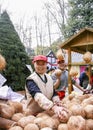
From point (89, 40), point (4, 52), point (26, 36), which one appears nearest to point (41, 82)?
point (89, 40)

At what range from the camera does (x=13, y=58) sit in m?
9.46

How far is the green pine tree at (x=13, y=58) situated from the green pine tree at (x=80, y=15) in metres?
7.30

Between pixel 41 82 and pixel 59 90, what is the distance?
269 centimetres

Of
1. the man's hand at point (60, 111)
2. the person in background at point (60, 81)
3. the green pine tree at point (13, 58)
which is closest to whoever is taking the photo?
the man's hand at point (60, 111)

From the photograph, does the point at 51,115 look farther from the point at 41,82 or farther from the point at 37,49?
the point at 37,49

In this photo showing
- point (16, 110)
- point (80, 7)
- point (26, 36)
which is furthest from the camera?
point (26, 36)

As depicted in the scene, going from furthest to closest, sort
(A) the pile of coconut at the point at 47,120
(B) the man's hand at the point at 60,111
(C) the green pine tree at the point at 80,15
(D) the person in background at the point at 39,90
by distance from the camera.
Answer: (C) the green pine tree at the point at 80,15
(D) the person in background at the point at 39,90
(B) the man's hand at the point at 60,111
(A) the pile of coconut at the point at 47,120

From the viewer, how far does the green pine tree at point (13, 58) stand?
29.7 feet

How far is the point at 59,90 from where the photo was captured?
5887 millimetres

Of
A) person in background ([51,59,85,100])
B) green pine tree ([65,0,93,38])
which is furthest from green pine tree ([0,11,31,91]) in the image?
green pine tree ([65,0,93,38])

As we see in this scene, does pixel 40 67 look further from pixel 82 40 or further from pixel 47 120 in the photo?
pixel 82 40

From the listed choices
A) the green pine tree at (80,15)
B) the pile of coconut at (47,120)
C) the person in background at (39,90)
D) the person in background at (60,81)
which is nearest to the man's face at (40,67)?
the person in background at (39,90)

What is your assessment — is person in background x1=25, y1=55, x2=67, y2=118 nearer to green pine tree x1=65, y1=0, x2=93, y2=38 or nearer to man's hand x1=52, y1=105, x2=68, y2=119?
man's hand x1=52, y1=105, x2=68, y2=119

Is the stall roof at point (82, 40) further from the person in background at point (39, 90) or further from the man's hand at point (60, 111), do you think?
the man's hand at point (60, 111)
